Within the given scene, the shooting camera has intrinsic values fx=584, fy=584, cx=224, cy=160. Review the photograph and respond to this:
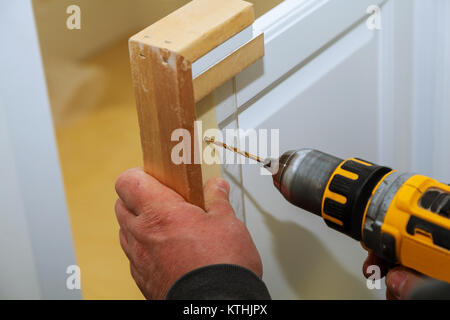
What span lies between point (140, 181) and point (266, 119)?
8.3 inches

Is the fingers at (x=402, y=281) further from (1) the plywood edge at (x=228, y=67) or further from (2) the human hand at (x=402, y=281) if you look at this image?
(1) the plywood edge at (x=228, y=67)

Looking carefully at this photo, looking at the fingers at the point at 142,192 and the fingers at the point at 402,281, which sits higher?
the fingers at the point at 142,192

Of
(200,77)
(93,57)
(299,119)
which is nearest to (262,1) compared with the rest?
(93,57)

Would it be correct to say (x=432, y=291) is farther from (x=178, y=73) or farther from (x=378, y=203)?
(x=178, y=73)

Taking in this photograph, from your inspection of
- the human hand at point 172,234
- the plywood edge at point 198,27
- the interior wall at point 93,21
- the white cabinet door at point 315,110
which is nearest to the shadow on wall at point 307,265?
the white cabinet door at point 315,110

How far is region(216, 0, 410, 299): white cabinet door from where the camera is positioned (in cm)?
81

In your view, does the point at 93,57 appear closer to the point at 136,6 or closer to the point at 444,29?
the point at 136,6

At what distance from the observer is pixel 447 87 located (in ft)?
3.87

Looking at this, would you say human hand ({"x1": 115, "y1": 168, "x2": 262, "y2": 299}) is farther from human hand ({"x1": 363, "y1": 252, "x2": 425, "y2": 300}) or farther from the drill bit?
human hand ({"x1": 363, "y1": 252, "x2": 425, "y2": 300})

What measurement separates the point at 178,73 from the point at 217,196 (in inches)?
7.3

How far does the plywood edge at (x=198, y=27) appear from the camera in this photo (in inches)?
24.9

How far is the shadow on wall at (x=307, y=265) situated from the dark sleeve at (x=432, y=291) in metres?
0.25

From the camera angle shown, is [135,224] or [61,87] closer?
[135,224]

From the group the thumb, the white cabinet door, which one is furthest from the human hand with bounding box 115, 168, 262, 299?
the white cabinet door
